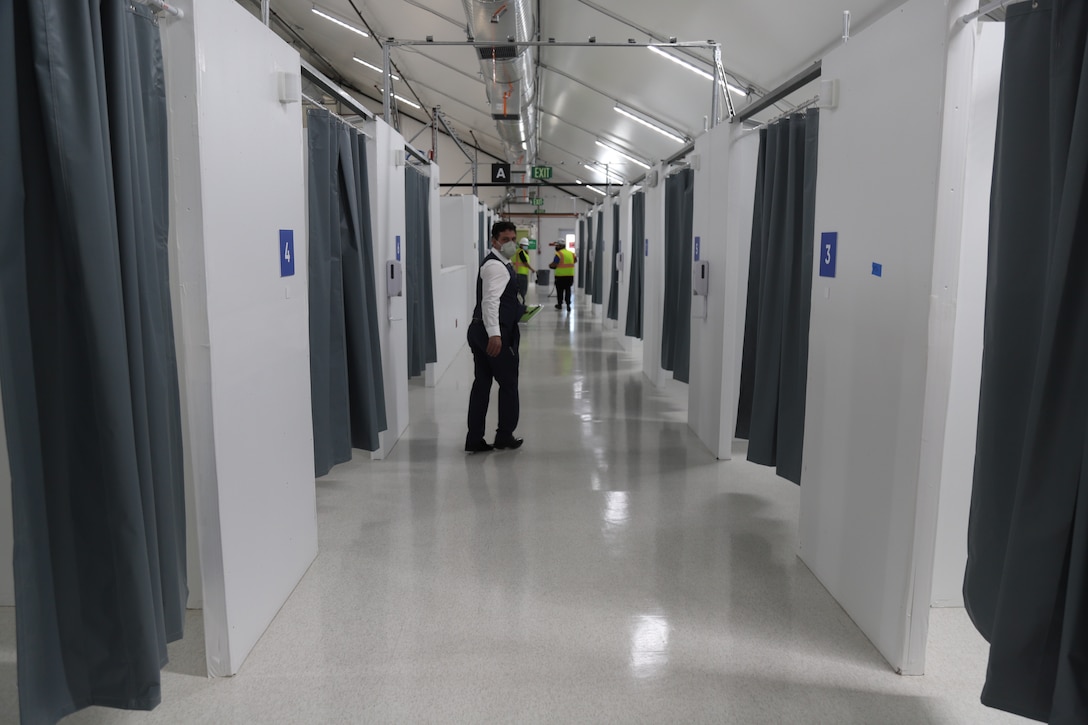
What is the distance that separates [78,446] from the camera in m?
1.81

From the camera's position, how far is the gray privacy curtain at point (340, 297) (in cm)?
366

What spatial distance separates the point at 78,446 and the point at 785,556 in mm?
2813

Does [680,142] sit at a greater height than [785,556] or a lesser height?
greater

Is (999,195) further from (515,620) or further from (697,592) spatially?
(515,620)

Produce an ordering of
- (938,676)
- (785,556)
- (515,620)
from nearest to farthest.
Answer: (938,676), (515,620), (785,556)

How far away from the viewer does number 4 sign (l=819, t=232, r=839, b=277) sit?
3104 mm

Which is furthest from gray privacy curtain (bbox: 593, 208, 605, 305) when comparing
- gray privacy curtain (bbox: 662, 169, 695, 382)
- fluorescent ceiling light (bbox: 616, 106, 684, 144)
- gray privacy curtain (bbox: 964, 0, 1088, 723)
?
gray privacy curtain (bbox: 964, 0, 1088, 723)

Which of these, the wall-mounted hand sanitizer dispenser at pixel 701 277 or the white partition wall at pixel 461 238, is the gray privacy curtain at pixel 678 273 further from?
the white partition wall at pixel 461 238

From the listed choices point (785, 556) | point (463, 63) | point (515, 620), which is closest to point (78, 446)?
point (515, 620)

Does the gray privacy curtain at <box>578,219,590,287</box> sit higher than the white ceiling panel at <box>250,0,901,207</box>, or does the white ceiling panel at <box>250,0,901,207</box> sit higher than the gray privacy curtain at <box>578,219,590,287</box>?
the white ceiling panel at <box>250,0,901,207</box>

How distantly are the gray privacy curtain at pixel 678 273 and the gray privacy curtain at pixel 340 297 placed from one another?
261cm

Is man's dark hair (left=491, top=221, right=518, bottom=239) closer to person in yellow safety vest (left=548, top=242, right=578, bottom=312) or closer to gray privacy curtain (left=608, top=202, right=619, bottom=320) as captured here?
gray privacy curtain (left=608, top=202, right=619, bottom=320)

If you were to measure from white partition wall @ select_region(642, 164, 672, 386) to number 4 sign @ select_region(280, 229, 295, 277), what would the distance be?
4.62 meters

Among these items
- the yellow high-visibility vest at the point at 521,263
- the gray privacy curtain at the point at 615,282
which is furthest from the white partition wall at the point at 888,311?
the yellow high-visibility vest at the point at 521,263
